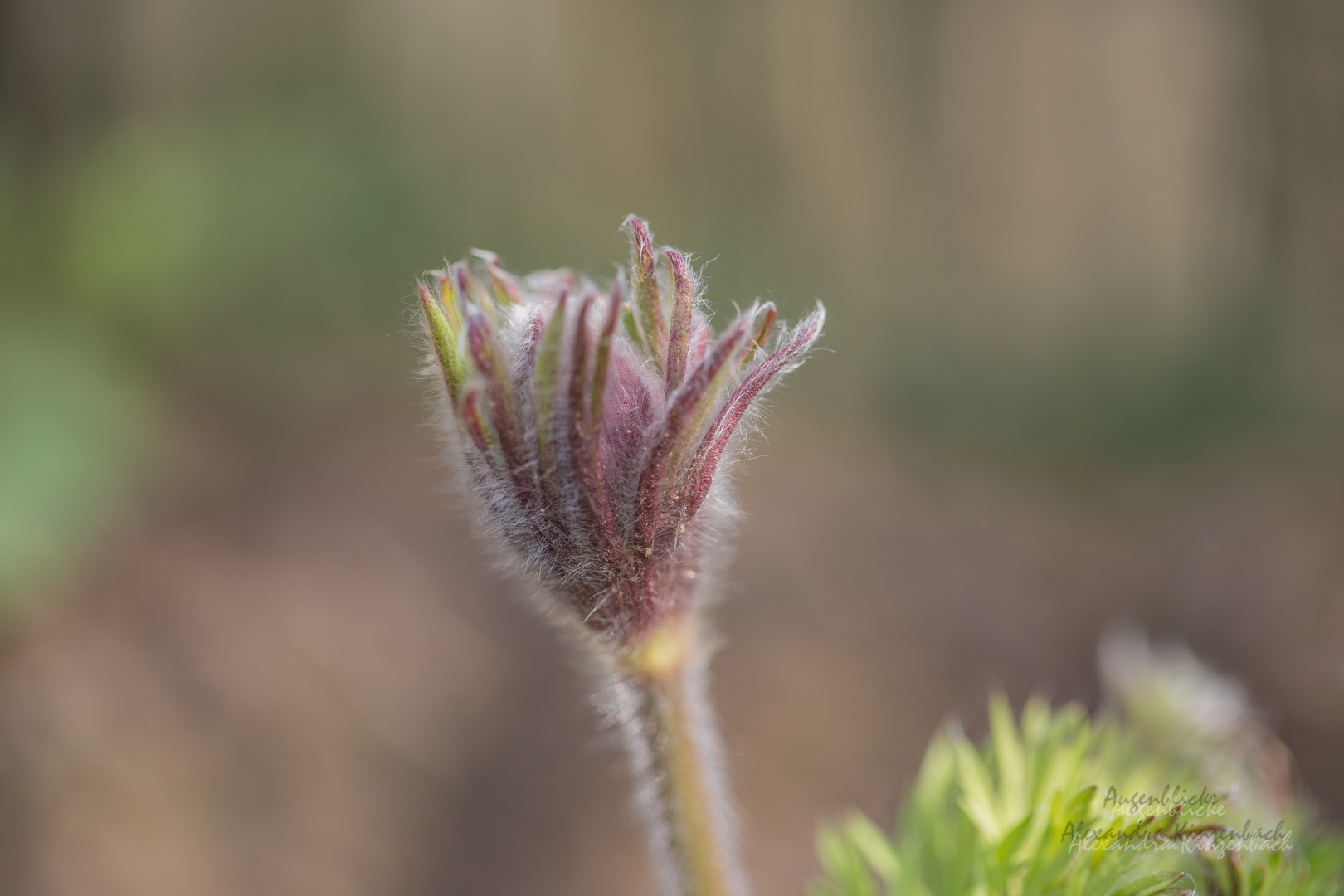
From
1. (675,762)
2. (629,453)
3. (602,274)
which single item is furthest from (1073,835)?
(602,274)

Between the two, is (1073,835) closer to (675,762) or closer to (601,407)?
(675,762)

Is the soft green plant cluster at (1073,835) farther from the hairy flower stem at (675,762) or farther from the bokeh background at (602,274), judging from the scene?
the bokeh background at (602,274)

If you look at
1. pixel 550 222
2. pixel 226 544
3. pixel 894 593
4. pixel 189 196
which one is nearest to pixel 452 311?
pixel 226 544

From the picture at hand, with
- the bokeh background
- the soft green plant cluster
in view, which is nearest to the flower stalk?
the soft green plant cluster

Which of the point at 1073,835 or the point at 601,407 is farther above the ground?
the point at 601,407

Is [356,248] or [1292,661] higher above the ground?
[356,248]

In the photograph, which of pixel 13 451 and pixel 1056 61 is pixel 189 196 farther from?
pixel 1056 61

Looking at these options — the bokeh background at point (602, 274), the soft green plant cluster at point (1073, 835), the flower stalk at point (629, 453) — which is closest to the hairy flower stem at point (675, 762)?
the flower stalk at point (629, 453)

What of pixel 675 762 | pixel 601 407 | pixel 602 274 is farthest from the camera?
pixel 602 274
